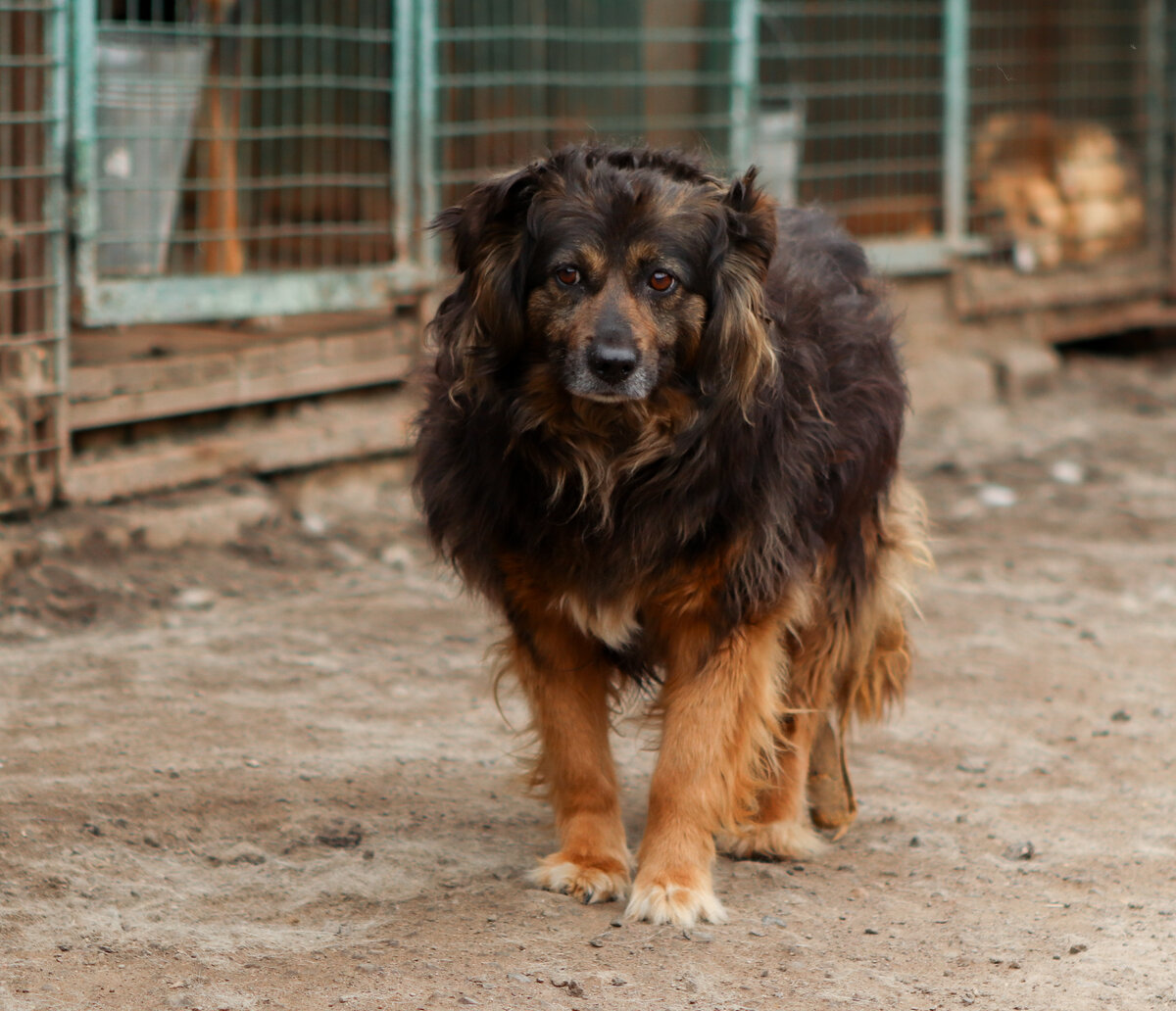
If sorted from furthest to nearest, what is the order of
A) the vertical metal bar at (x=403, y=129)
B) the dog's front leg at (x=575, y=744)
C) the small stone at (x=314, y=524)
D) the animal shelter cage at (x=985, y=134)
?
the animal shelter cage at (x=985, y=134) → the vertical metal bar at (x=403, y=129) → the small stone at (x=314, y=524) → the dog's front leg at (x=575, y=744)

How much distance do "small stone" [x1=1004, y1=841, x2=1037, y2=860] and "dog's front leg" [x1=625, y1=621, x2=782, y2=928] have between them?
79 cm

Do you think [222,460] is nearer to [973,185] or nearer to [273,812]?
[273,812]

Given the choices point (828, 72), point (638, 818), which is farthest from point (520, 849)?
point (828, 72)

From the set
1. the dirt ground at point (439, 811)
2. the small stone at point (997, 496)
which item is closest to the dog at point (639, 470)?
the dirt ground at point (439, 811)

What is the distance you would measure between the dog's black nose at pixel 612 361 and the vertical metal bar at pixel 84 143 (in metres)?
3.22

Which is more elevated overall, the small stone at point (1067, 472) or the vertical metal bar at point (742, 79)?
the vertical metal bar at point (742, 79)

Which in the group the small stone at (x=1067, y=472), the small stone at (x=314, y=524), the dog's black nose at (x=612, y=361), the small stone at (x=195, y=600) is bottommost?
the small stone at (x=195, y=600)

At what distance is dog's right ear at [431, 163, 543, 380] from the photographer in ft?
11.7

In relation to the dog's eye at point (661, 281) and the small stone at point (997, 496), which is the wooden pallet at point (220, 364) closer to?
the small stone at point (997, 496)

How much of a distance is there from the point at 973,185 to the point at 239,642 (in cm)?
648

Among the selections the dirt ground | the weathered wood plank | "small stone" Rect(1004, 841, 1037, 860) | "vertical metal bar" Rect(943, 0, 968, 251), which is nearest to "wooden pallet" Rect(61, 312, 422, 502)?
the weathered wood plank

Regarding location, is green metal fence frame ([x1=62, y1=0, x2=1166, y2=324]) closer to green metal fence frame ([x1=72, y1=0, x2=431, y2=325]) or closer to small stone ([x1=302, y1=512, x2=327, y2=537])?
green metal fence frame ([x1=72, y1=0, x2=431, y2=325])

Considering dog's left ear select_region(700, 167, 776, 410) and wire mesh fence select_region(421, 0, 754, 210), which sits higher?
wire mesh fence select_region(421, 0, 754, 210)

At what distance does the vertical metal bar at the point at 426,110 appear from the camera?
7133 mm
